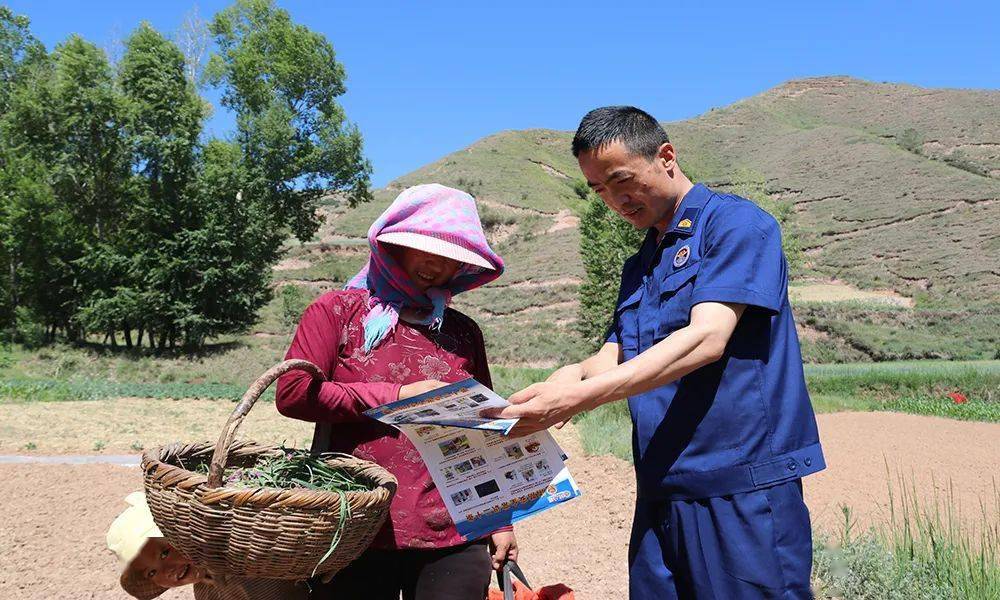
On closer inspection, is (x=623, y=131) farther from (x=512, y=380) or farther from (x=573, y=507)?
(x=512, y=380)

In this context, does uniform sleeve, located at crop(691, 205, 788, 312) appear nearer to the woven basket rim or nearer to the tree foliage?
the woven basket rim

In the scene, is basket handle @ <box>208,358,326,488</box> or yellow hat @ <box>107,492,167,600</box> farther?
yellow hat @ <box>107,492,167,600</box>

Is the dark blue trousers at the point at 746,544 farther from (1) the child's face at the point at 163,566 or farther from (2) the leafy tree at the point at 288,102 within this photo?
(2) the leafy tree at the point at 288,102

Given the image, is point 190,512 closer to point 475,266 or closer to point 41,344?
point 475,266

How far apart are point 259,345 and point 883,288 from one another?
31.1 meters

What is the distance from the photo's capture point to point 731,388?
1.86 metres

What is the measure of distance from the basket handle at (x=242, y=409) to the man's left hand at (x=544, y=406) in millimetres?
483

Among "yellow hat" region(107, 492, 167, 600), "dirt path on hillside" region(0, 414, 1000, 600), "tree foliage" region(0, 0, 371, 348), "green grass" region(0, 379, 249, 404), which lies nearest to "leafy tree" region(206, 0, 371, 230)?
"tree foliage" region(0, 0, 371, 348)

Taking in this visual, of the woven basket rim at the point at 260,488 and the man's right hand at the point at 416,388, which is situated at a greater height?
the man's right hand at the point at 416,388

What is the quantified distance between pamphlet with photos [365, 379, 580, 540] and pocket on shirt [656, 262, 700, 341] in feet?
1.55

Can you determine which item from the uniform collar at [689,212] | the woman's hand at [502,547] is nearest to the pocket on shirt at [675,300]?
the uniform collar at [689,212]

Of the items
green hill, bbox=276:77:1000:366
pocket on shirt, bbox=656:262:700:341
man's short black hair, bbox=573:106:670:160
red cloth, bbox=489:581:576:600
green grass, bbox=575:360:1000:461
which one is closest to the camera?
pocket on shirt, bbox=656:262:700:341

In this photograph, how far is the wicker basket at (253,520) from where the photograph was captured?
5.49 ft

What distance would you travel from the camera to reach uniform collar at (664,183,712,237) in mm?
2008
